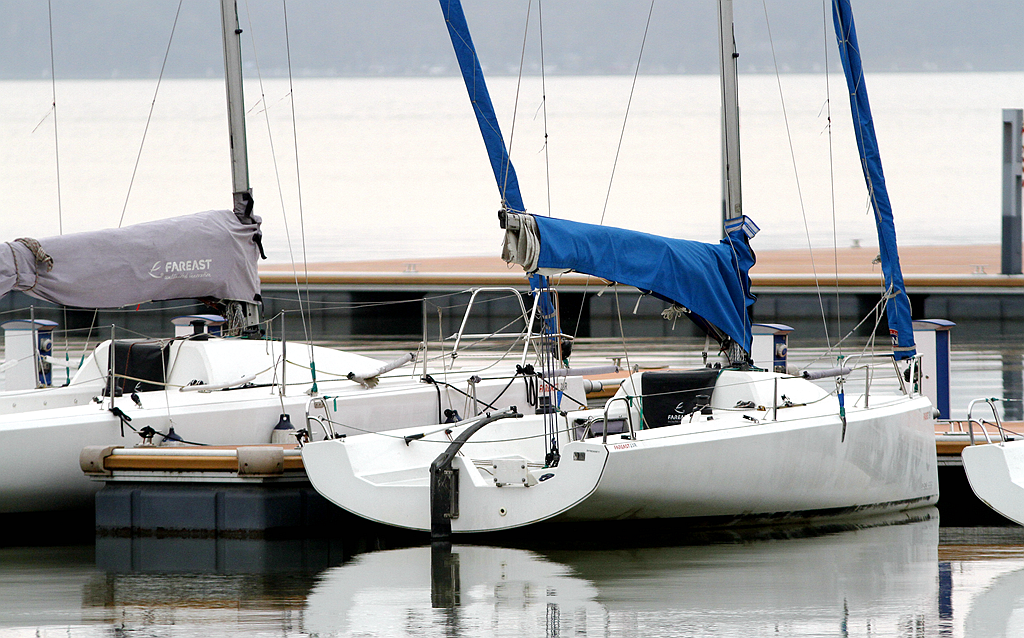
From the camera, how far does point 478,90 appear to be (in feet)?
37.8

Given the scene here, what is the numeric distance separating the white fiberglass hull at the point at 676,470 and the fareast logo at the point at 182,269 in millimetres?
2754

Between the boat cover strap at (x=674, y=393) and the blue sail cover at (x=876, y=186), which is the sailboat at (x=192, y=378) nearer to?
the boat cover strap at (x=674, y=393)

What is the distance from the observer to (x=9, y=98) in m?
129

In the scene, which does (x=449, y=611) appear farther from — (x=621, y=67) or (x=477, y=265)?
(x=621, y=67)

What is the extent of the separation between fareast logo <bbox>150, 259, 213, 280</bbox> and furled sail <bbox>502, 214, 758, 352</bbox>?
3.31 metres

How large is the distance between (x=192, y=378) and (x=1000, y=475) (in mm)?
5964

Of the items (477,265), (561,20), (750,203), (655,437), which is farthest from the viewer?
(561,20)

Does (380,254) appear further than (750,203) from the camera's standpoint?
No

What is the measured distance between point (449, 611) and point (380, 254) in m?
27.8

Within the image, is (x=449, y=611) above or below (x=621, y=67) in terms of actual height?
below

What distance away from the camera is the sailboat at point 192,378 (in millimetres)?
8906

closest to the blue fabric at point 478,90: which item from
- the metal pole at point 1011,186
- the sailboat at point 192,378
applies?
the sailboat at point 192,378

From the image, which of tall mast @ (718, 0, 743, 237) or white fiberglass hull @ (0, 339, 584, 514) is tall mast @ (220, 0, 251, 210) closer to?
white fiberglass hull @ (0, 339, 584, 514)

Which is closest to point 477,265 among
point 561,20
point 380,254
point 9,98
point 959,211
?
point 380,254
